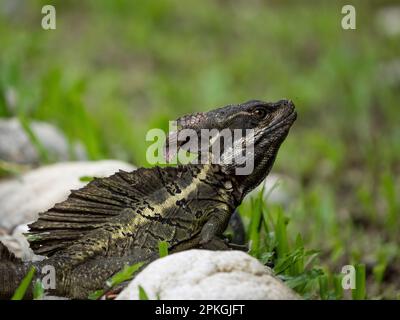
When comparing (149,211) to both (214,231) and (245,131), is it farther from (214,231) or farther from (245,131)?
(245,131)

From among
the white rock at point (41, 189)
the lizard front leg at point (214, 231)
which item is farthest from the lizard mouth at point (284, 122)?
the white rock at point (41, 189)

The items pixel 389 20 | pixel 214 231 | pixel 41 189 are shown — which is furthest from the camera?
pixel 389 20

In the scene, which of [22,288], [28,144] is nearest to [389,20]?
[28,144]

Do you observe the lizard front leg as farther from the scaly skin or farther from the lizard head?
the lizard head

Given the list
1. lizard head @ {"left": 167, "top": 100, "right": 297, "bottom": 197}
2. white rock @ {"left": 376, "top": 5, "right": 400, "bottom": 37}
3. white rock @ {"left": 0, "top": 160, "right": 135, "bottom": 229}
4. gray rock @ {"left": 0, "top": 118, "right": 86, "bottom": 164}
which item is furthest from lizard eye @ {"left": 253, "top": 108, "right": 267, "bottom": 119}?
white rock @ {"left": 376, "top": 5, "right": 400, "bottom": 37}

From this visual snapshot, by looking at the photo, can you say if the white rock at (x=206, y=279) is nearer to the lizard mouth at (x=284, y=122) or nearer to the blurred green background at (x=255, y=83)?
the lizard mouth at (x=284, y=122)
